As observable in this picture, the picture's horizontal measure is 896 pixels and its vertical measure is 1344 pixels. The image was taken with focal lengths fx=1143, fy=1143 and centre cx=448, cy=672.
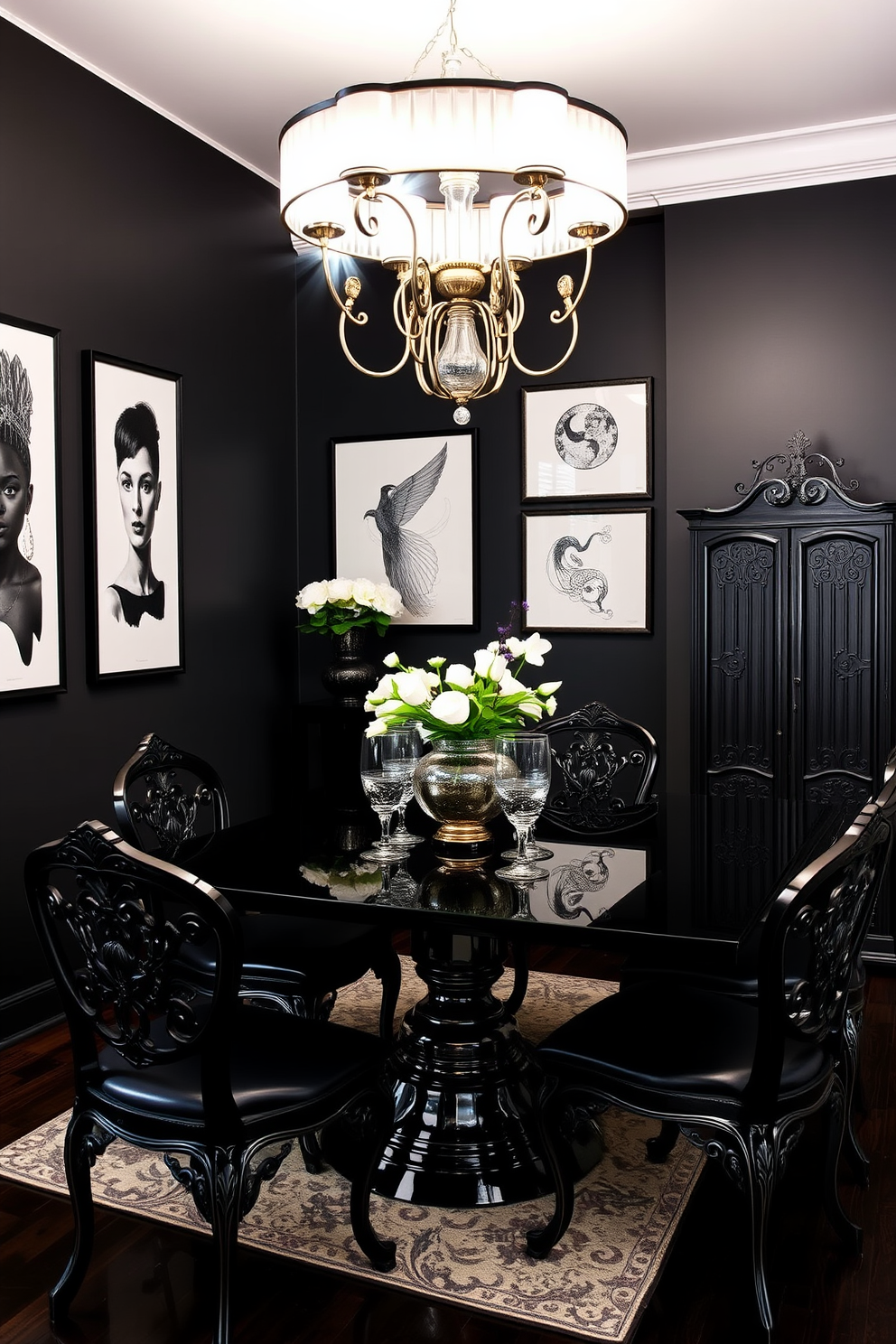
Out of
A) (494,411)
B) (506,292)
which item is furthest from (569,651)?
(506,292)

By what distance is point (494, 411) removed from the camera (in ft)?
16.7

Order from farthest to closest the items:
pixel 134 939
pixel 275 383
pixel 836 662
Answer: pixel 275 383 → pixel 836 662 → pixel 134 939

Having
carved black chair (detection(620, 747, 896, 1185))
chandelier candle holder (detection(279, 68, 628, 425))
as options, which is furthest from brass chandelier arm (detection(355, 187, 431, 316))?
carved black chair (detection(620, 747, 896, 1185))

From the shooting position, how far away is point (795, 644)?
4129mm

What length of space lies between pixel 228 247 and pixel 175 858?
3.03 m

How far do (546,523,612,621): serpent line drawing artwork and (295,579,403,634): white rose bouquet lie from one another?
0.71 metres

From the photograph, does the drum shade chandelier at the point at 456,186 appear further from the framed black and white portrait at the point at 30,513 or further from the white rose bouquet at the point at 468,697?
the framed black and white portrait at the point at 30,513

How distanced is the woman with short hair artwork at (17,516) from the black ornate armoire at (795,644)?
2.26 metres

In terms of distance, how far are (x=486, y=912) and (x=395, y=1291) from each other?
806mm

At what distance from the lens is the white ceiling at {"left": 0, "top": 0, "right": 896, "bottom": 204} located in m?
3.49

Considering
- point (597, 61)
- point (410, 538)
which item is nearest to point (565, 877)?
point (597, 61)

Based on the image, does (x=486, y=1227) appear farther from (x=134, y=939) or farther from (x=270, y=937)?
(x=134, y=939)

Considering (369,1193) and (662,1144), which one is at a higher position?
(369,1193)

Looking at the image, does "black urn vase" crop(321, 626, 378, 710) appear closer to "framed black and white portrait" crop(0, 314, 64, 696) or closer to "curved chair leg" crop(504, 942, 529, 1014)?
"framed black and white portrait" crop(0, 314, 64, 696)
